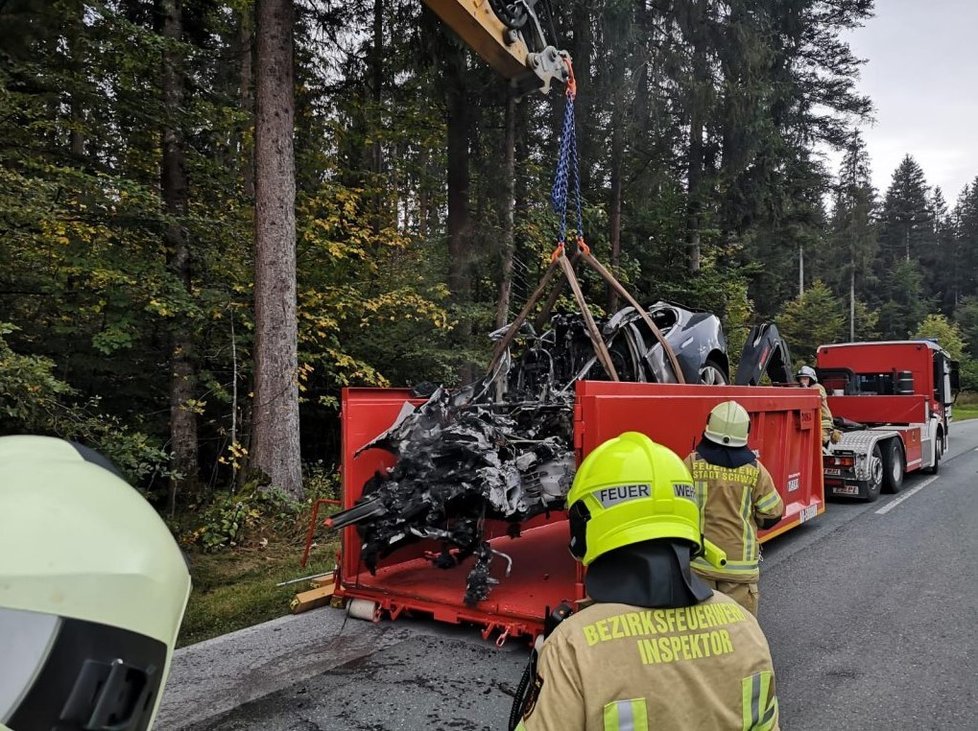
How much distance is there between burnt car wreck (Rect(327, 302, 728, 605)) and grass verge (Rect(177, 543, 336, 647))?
1.13 m

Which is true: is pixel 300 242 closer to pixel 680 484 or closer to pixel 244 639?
pixel 244 639

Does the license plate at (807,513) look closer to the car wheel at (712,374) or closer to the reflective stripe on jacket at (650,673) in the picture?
the car wheel at (712,374)

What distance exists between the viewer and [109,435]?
24.8 feet

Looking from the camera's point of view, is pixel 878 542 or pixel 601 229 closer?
pixel 878 542

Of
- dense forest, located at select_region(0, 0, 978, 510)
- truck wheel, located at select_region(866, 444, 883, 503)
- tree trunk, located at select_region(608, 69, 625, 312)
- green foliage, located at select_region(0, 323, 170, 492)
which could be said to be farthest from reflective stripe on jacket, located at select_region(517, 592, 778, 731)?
tree trunk, located at select_region(608, 69, 625, 312)

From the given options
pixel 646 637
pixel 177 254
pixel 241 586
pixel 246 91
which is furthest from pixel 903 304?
pixel 646 637

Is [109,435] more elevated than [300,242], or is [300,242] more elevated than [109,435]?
[300,242]

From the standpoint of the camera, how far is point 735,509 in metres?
3.88

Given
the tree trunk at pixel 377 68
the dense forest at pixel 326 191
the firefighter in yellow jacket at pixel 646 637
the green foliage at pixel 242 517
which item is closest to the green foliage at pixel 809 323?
the dense forest at pixel 326 191

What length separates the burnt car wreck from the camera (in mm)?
4633

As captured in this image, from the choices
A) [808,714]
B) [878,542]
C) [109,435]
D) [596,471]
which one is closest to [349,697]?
[808,714]

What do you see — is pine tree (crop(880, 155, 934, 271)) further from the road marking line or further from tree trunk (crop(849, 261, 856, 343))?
the road marking line

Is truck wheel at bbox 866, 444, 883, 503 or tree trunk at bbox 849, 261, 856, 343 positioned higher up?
tree trunk at bbox 849, 261, 856, 343

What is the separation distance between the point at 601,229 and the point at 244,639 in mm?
17155
